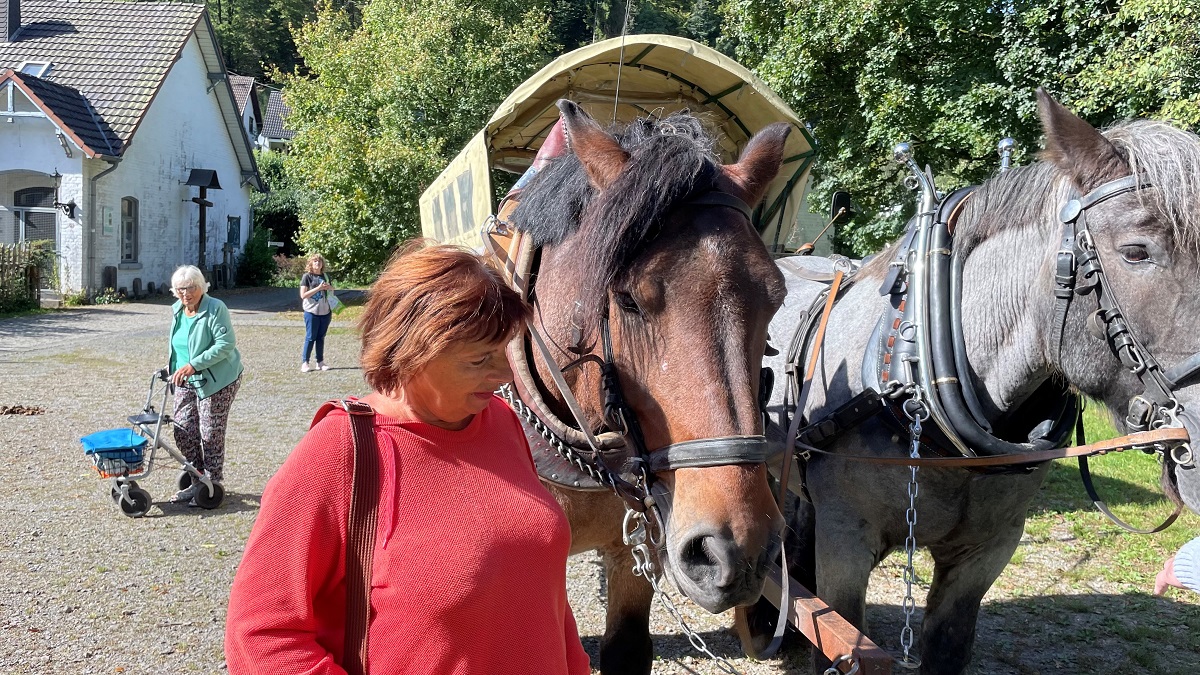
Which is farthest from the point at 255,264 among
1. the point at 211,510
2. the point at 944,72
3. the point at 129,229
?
the point at 211,510

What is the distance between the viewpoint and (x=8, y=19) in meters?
21.9

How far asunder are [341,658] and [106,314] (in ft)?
63.5

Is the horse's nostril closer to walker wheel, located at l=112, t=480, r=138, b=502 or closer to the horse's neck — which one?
the horse's neck

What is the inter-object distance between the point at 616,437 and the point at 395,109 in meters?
17.7

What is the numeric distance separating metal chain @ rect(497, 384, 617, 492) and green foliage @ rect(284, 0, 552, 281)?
16.0 m

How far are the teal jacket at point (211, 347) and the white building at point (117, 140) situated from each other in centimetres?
1539

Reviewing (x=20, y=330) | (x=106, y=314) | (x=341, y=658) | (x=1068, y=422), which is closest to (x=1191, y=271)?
(x=1068, y=422)

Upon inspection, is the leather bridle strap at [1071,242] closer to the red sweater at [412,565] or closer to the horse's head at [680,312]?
the horse's head at [680,312]

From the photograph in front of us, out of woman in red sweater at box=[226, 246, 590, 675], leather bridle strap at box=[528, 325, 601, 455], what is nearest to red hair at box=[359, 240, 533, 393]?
woman in red sweater at box=[226, 246, 590, 675]

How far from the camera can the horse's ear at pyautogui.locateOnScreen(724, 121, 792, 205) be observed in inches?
85.4

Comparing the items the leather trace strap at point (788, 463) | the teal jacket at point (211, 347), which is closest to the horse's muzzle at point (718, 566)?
the leather trace strap at point (788, 463)

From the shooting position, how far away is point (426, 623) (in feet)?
4.61

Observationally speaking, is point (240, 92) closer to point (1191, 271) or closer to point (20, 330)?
point (20, 330)

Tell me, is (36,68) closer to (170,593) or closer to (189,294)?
(189,294)
